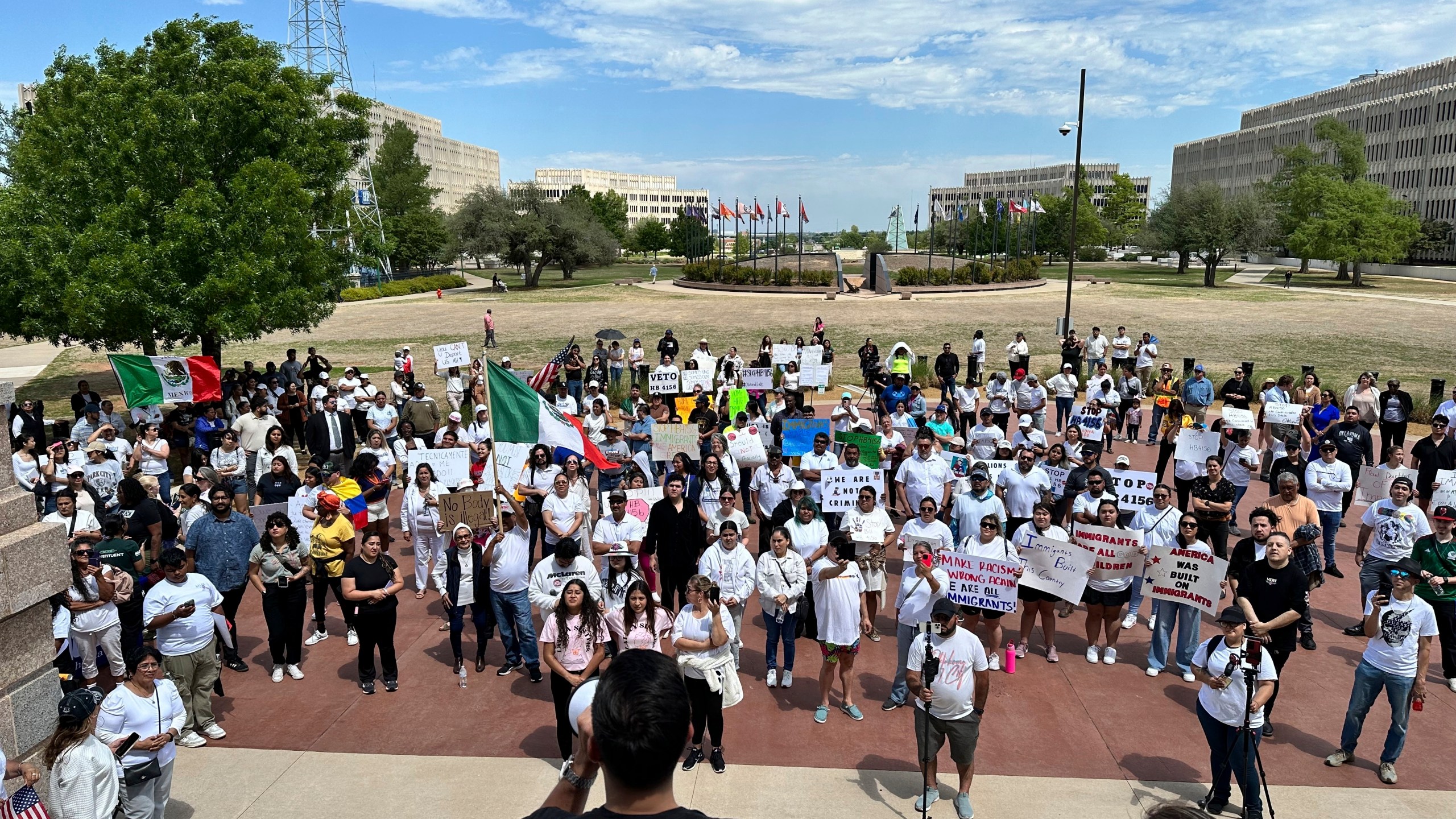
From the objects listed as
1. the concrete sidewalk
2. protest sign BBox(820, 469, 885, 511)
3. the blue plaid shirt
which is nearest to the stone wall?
the concrete sidewalk

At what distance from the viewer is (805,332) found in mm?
40094

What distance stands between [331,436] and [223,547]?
7.17 metres

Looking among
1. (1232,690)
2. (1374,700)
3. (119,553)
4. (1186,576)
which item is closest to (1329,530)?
(1186,576)

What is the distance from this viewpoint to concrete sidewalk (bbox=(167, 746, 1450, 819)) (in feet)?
21.9

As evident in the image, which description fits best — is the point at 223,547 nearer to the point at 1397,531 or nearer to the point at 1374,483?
the point at 1397,531

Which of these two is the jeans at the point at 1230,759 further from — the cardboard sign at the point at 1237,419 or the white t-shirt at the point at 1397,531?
the cardboard sign at the point at 1237,419

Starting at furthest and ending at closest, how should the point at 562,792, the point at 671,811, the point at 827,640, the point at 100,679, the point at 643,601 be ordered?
the point at 100,679 → the point at 827,640 → the point at 643,601 → the point at 562,792 → the point at 671,811

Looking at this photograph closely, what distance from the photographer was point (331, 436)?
52.0 ft

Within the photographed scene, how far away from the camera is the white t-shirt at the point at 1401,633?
271 inches

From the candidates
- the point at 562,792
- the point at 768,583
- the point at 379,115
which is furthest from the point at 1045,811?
the point at 379,115

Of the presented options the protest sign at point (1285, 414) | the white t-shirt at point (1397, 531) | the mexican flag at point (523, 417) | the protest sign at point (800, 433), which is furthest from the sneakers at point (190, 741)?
the protest sign at point (1285, 414)

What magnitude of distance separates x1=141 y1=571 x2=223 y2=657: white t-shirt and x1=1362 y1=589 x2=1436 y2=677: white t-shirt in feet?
30.1

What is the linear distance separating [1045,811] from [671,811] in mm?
5035

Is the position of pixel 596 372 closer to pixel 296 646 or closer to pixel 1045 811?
pixel 296 646
